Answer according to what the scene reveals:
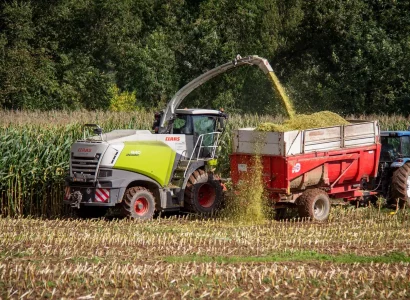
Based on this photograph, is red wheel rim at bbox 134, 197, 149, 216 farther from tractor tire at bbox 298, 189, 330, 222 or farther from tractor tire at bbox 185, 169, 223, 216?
tractor tire at bbox 298, 189, 330, 222

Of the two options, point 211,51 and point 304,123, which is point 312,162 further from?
point 211,51

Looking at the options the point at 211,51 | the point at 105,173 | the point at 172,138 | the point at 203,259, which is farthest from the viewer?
the point at 211,51

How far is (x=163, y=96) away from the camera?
4094 cm

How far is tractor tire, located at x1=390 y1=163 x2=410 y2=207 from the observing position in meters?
19.8

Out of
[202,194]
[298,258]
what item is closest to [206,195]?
[202,194]

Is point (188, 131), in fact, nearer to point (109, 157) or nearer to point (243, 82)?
point (109, 157)

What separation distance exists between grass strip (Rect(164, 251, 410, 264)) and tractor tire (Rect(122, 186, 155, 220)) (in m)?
4.59

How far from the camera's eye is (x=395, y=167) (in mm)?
20188

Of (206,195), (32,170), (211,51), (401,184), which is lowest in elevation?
(206,195)

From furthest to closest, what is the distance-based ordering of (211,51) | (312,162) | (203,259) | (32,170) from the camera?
(211,51) < (32,170) < (312,162) < (203,259)

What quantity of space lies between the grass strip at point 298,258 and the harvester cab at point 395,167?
18.5 ft

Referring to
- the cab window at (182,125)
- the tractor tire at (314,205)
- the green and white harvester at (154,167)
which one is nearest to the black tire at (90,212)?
the green and white harvester at (154,167)

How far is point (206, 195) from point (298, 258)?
20.2 ft

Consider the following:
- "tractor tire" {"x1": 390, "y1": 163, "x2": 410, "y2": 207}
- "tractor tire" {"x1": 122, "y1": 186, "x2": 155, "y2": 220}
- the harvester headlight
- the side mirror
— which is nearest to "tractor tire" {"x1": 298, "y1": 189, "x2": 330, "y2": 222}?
"tractor tire" {"x1": 390, "y1": 163, "x2": 410, "y2": 207}
